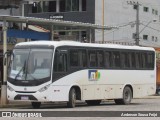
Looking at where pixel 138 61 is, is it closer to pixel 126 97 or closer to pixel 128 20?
pixel 126 97

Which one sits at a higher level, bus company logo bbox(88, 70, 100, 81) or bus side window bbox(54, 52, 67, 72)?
bus side window bbox(54, 52, 67, 72)

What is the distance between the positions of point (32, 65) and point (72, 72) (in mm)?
2235

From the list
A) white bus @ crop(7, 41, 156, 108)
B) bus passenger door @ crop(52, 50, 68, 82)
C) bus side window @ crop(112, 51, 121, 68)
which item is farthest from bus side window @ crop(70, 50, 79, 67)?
bus side window @ crop(112, 51, 121, 68)

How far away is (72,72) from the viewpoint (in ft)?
92.0

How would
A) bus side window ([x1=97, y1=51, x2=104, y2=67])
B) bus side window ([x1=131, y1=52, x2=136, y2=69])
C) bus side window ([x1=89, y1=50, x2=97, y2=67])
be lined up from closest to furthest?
bus side window ([x1=89, y1=50, x2=97, y2=67])
bus side window ([x1=97, y1=51, x2=104, y2=67])
bus side window ([x1=131, y1=52, x2=136, y2=69])

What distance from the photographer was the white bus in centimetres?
2667

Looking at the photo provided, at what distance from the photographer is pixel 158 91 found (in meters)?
55.3

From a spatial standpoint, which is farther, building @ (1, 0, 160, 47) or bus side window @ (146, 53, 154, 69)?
building @ (1, 0, 160, 47)

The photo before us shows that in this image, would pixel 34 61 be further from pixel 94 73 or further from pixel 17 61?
pixel 94 73

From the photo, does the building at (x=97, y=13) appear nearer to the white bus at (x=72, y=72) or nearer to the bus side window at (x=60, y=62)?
the white bus at (x=72, y=72)

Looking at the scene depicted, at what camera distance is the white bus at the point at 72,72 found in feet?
87.5

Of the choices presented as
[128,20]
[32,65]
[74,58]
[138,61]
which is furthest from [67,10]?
[32,65]

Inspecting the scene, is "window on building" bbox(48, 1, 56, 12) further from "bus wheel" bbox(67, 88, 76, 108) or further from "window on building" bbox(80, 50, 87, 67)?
"bus wheel" bbox(67, 88, 76, 108)

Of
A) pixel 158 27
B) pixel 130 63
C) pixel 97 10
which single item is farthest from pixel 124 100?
pixel 158 27
